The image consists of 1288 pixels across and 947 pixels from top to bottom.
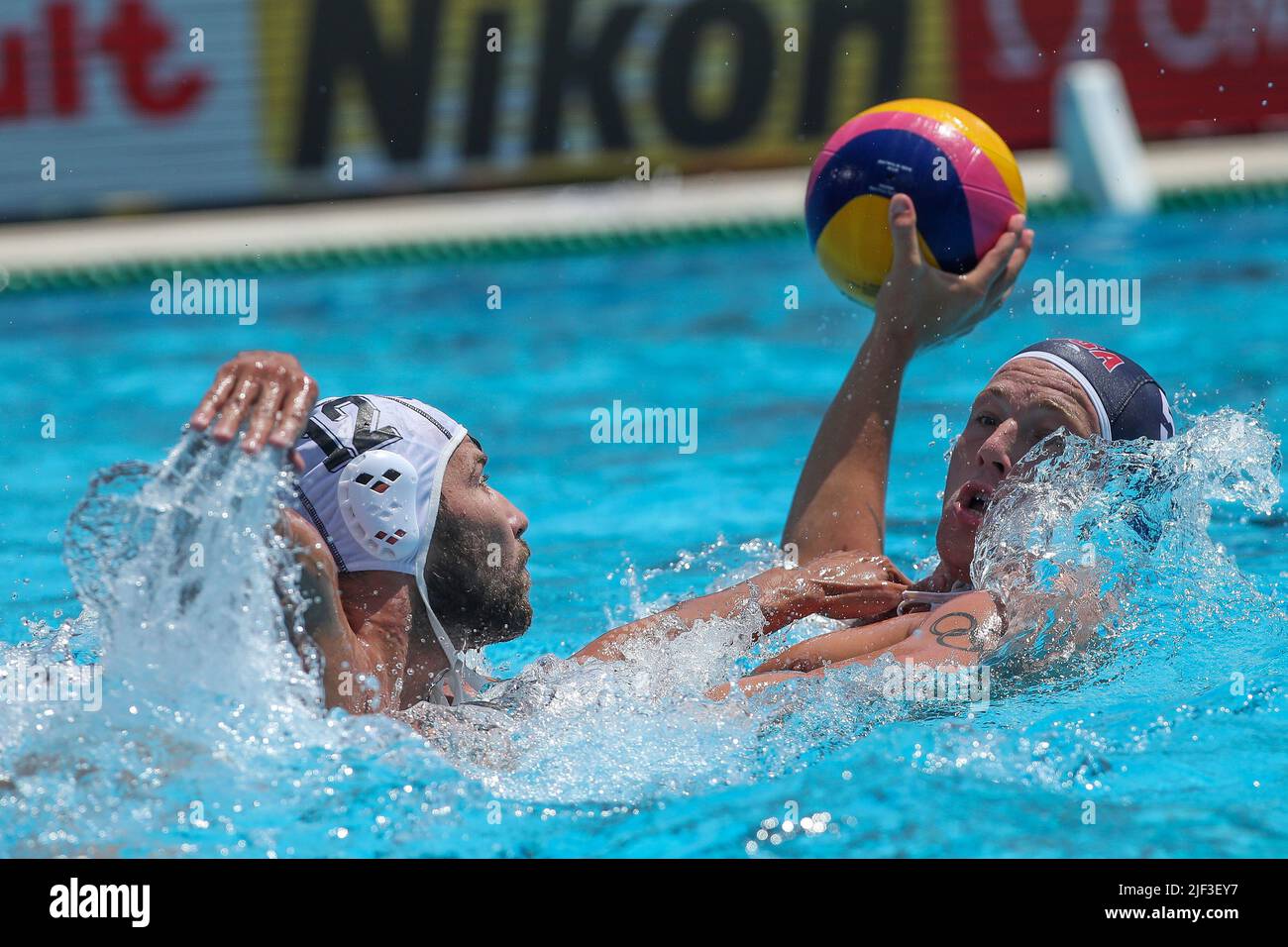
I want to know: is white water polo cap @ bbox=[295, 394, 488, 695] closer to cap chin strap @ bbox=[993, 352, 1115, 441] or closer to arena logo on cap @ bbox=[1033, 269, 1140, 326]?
cap chin strap @ bbox=[993, 352, 1115, 441]

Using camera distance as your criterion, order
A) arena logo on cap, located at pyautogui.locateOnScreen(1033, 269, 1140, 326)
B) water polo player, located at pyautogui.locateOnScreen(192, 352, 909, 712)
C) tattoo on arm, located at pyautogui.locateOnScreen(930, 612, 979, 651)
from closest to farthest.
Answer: water polo player, located at pyautogui.locateOnScreen(192, 352, 909, 712) → tattoo on arm, located at pyautogui.locateOnScreen(930, 612, 979, 651) → arena logo on cap, located at pyautogui.locateOnScreen(1033, 269, 1140, 326)

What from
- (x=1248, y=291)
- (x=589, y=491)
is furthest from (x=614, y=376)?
(x=1248, y=291)

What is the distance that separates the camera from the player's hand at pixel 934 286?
10.9ft

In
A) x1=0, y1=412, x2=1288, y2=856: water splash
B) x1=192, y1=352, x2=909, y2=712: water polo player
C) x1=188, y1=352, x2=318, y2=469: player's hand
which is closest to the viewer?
x1=188, y1=352, x2=318, y2=469: player's hand

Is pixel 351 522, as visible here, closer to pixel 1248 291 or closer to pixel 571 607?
pixel 571 607

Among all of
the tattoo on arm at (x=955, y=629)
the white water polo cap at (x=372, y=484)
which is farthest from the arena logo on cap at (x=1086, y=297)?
the white water polo cap at (x=372, y=484)

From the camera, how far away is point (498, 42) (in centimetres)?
1008

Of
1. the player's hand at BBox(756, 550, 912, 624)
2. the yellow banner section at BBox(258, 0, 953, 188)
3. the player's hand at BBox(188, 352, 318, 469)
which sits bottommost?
the player's hand at BBox(756, 550, 912, 624)

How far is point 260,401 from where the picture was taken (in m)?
2.25

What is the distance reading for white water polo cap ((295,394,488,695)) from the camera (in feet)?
8.73

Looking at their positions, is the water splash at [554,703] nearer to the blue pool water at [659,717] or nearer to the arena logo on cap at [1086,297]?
the blue pool water at [659,717]

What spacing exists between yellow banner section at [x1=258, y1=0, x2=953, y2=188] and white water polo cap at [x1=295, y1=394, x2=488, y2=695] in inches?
297

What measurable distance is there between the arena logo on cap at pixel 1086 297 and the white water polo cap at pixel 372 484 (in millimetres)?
5257

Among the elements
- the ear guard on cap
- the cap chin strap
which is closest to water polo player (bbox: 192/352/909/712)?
the ear guard on cap
